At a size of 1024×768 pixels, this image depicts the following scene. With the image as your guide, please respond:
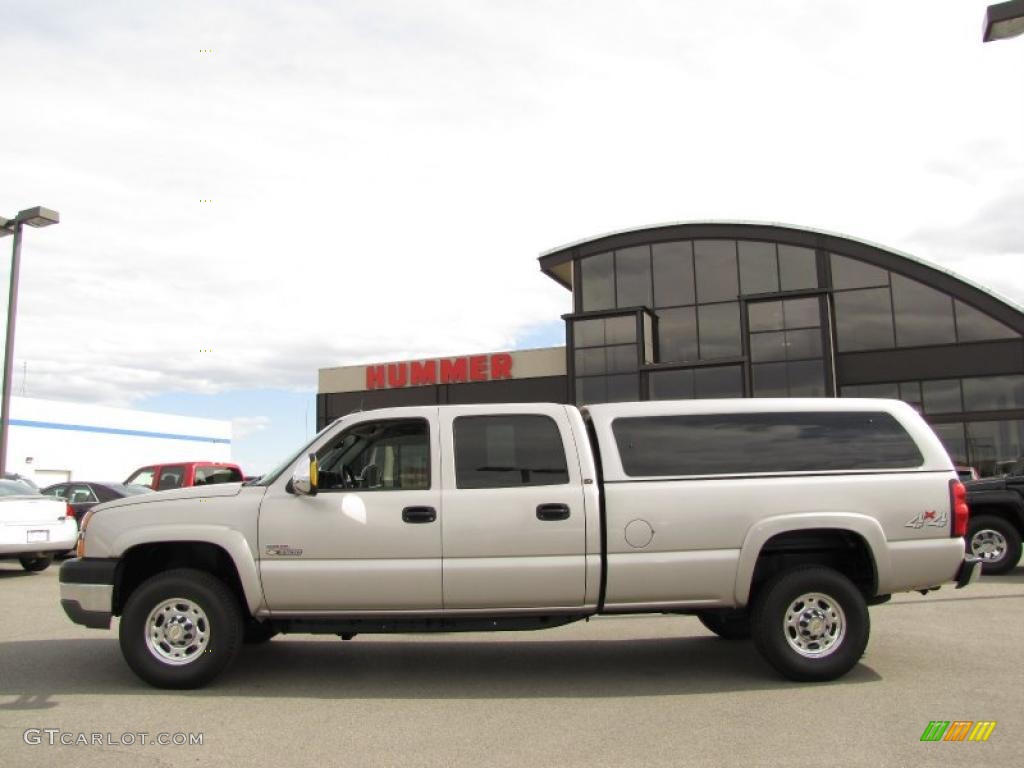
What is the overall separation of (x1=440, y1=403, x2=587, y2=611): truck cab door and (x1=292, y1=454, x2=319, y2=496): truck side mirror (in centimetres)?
90

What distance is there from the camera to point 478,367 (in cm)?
3781

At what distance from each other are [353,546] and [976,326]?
29.9 meters

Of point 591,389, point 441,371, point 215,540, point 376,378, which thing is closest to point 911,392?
point 591,389

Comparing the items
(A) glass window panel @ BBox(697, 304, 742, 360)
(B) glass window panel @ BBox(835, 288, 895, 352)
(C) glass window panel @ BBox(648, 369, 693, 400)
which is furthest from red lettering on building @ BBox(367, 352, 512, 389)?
(B) glass window panel @ BBox(835, 288, 895, 352)

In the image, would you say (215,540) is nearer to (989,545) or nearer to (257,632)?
(257,632)

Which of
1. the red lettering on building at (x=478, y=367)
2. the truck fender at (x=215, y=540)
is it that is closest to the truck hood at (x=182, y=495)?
the truck fender at (x=215, y=540)

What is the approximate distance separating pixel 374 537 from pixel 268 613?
92 cm

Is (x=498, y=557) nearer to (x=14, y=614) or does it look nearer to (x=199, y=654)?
(x=199, y=654)

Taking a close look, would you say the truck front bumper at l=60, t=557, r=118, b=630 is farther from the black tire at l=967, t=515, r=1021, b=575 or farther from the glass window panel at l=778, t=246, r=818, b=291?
the glass window panel at l=778, t=246, r=818, b=291

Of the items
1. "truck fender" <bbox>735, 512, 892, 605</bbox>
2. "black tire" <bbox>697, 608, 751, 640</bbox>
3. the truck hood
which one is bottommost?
"black tire" <bbox>697, 608, 751, 640</bbox>

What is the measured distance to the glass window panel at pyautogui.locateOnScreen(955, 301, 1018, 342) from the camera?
29984mm

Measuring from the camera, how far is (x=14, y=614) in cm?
950

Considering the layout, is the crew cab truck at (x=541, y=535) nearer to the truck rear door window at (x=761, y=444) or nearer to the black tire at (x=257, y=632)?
the truck rear door window at (x=761, y=444)

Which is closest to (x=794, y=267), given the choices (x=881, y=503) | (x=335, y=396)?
(x=335, y=396)
